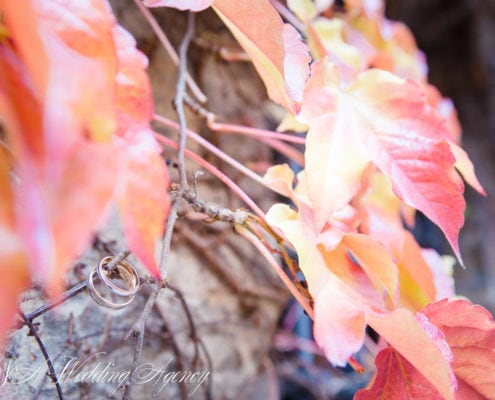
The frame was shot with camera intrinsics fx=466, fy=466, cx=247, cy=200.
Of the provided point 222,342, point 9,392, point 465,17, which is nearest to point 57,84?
point 9,392

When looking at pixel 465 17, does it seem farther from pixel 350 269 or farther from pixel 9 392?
pixel 9 392

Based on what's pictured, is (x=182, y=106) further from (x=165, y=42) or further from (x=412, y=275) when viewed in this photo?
(x=412, y=275)

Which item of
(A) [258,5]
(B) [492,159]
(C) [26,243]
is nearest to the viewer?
(C) [26,243]

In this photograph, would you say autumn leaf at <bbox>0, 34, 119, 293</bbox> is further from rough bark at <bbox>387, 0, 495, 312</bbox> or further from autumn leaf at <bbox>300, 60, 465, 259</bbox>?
rough bark at <bbox>387, 0, 495, 312</bbox>

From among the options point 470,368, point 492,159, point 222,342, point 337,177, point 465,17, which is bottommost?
point 492,159

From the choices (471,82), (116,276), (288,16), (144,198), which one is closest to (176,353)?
(116,276)

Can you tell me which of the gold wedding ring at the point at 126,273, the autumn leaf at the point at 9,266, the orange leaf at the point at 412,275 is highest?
the autumn leaf at the point at 9,266

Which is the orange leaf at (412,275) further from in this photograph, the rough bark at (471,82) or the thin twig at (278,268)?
the rough bark at (471,82)

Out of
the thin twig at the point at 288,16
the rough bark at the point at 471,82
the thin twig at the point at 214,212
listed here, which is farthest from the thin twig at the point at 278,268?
the rough bark at the point at 471,82
